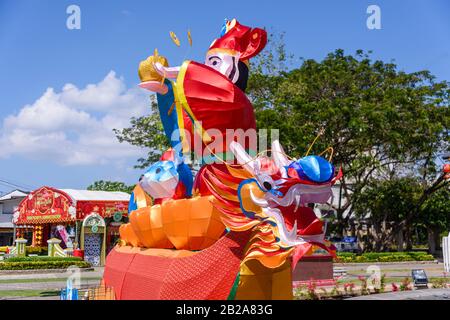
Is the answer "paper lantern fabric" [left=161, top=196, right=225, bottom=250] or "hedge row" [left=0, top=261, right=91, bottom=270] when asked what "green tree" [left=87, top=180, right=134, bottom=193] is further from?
"paper lantern fabric" [left=161, top=196, right=225, bottom=250]

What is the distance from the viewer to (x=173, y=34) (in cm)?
859

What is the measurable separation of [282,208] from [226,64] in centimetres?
293

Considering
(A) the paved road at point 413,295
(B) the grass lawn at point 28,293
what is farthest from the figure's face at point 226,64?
(B) the grass lawn at point 28,293

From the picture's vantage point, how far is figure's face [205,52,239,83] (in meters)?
8.14

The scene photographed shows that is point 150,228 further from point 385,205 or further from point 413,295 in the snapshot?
point 385,205

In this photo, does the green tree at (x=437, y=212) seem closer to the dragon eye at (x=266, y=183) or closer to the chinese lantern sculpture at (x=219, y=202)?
the chinese lantern sculpture at (x=219, y=202)

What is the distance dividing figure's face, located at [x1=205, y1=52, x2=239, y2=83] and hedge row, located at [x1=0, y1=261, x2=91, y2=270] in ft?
59.8

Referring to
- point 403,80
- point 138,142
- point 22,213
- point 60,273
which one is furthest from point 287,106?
point 22,213

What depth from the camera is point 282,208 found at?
623 cm

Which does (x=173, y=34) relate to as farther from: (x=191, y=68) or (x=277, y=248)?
(x=277, y=248)

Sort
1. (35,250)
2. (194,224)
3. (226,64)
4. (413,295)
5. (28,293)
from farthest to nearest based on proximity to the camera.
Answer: (35,250), (28,293), (413,295), (226,64), (194,224)

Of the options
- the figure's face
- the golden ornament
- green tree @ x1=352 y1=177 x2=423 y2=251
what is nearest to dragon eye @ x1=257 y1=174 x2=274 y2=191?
the figure's face

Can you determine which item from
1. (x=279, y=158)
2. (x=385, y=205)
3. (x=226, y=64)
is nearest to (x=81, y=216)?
(x=385, y=205)

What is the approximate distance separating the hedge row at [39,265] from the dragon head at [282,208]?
1934cm
